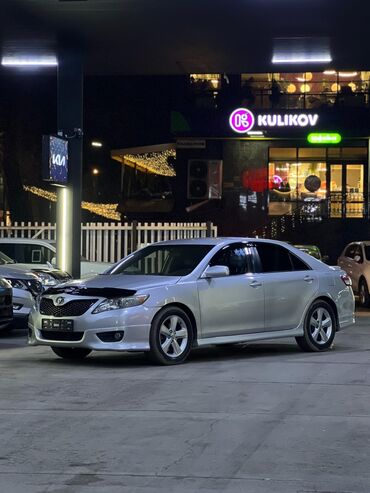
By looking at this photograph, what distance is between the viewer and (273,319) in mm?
11367

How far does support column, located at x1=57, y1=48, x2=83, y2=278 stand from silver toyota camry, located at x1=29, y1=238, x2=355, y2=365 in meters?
6.13

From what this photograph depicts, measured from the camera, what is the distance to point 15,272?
46.5 ft

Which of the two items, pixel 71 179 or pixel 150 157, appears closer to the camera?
pixel 71 179

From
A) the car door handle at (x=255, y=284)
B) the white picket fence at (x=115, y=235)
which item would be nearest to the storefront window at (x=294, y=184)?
the white picket fence at (x=115, y=235)

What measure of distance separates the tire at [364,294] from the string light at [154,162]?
14487 mm

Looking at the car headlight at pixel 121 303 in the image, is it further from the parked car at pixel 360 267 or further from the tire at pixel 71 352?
the parked car at pixel 360 267

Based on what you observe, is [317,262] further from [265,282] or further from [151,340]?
[151,340]

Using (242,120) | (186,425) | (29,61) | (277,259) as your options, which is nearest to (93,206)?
(242,120)

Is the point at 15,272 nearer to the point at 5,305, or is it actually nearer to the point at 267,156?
the point at 5,305

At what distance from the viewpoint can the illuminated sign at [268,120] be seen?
29.6m

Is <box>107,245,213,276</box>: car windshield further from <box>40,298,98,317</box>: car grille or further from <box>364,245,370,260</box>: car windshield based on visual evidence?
<box>364,245,370,260</box>: car windshield

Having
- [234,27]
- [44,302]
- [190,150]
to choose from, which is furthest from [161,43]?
[190,150]

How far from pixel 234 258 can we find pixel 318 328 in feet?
5.54

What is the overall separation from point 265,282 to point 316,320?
3.64 feet
